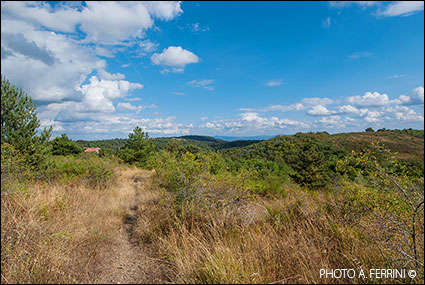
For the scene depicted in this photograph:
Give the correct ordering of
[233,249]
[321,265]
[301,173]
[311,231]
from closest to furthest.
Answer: [321,265] → [233,249] → [311,231] → [301,173]

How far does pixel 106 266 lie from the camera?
9.81 feet

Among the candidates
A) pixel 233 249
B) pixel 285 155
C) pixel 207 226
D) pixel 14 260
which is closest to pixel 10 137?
pixel 14 260

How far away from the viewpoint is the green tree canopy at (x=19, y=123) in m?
5.61

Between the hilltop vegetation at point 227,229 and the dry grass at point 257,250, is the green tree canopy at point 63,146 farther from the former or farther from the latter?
the dry grass at point 257,250

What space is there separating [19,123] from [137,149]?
12.9 metres

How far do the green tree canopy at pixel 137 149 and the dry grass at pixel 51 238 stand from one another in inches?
540

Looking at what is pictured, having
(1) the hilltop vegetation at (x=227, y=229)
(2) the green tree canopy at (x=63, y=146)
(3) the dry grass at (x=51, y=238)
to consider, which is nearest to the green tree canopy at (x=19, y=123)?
(1) the hilltop vegetation at (x=227, y=229)

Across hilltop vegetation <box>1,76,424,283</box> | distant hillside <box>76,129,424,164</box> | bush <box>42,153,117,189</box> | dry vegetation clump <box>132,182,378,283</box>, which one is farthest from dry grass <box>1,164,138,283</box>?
distant hillside <box>76,129,424,164</box>

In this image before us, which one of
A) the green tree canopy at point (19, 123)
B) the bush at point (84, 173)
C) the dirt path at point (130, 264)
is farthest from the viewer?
the bush at point (84, 173)

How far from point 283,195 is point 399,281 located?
532 cm

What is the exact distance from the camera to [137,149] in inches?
742

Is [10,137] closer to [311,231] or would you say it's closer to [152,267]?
[152,267]

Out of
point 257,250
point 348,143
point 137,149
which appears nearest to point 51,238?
point 257,250

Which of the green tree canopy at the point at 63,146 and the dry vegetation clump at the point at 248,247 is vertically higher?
the green tree canopy at the point at 63,146
